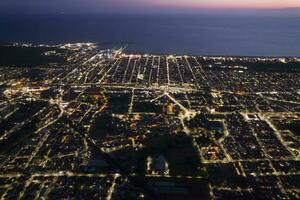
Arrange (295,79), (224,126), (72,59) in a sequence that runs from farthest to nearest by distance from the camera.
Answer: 1. (72,59)
2. (295,79)
3. (224,126)

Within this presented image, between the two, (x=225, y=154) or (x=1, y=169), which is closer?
(x=1, y=169)

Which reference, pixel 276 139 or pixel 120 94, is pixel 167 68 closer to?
pixel 120 94

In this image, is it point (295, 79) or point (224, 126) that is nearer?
point (224, 126)

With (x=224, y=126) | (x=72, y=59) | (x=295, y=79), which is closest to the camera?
(x=224, y=126)

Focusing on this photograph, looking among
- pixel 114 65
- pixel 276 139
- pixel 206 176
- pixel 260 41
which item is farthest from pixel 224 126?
pixel 260 41

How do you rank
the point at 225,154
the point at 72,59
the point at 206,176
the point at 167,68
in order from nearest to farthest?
the point at 206,176
the point at 225,154
the point at 167,68
the point at 72,59

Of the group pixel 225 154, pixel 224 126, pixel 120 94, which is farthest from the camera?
pixel 120 94

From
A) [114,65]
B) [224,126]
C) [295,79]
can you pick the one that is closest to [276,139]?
[224,126]

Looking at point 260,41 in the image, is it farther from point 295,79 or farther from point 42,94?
point 42,94
